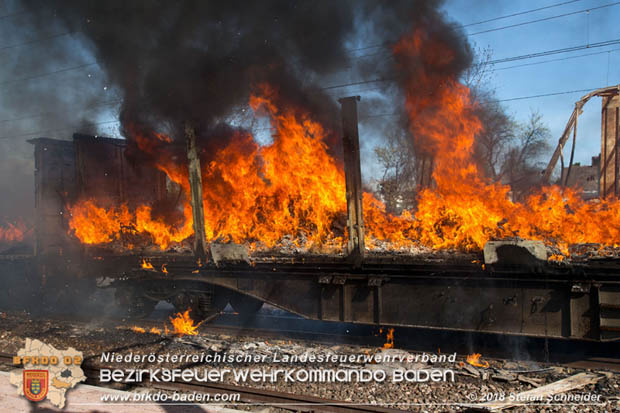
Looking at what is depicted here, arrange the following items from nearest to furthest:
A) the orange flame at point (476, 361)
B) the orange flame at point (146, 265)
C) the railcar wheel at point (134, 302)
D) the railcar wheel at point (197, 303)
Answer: the orange flame at point (476, 361), the railcar wheel at point (197, 303), the orange flame at point (146, 265), the railcar wheel at point (134, 302)

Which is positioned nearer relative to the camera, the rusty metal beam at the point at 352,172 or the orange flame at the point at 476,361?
the orange flame at the point at 476,361

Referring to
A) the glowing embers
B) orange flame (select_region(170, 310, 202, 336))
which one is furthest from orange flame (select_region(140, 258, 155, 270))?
the glowing embers

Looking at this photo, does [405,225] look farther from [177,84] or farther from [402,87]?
[177,84]

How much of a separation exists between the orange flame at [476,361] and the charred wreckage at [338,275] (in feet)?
1.69

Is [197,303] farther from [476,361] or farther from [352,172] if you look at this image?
[476,361]

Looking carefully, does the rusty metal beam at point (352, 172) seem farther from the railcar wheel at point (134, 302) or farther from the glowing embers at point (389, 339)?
the railcar wheel at point (134, 302)

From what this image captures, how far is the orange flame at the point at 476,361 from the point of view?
6080mm

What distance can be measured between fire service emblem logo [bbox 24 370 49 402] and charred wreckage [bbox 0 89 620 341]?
3470 millimetres

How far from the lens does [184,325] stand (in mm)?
8539

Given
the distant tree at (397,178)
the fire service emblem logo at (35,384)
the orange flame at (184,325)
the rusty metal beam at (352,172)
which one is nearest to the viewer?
the fire service emblem logo at (35,384)

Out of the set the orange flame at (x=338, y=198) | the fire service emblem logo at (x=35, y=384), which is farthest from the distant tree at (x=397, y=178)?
the fire service emblem logo at (x=35, y=384)

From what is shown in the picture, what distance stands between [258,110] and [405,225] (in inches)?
185

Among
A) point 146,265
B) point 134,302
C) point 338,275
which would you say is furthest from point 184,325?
point 338,275

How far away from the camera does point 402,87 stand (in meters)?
9.66
